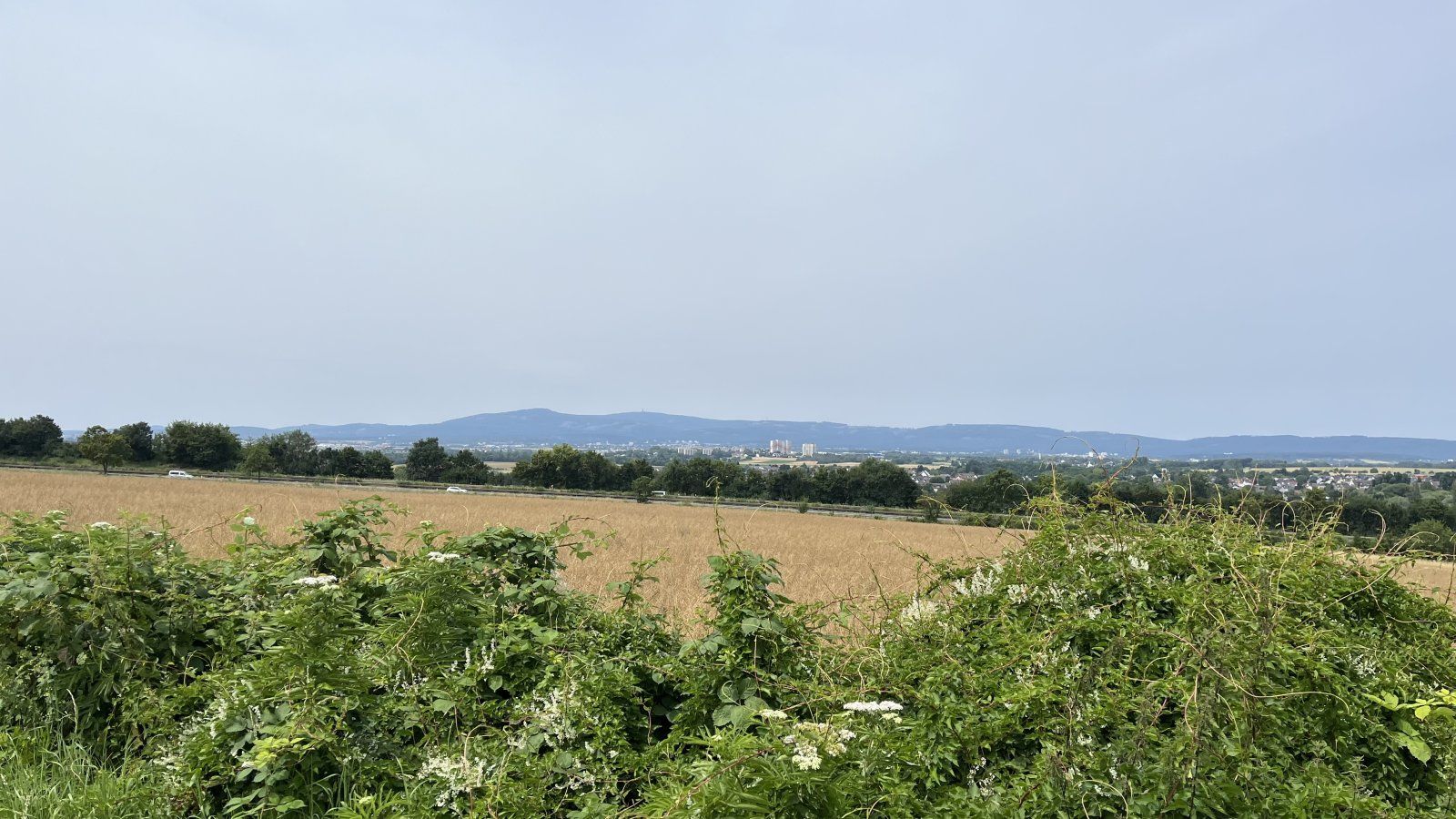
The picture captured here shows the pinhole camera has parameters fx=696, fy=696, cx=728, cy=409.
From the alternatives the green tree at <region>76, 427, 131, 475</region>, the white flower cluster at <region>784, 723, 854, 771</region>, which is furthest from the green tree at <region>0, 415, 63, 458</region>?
the white flower cluster at <region>784, 723, 854, 771</region>

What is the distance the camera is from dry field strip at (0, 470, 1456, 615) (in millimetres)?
10641

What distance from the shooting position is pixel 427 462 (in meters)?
73.2

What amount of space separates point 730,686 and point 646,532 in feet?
67.7

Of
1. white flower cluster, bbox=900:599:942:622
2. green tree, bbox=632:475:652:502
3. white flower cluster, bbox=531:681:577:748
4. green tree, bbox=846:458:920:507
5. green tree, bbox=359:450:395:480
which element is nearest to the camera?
white flower cluster, bbox=531:681:577:748

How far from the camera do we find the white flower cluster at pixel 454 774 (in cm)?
263

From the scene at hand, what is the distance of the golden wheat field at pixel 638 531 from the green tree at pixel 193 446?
113 feet

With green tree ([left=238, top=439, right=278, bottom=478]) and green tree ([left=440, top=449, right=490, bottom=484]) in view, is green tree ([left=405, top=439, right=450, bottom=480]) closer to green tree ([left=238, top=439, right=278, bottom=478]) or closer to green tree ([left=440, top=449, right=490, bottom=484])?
green tree ([left=440, top=449, right=490, bottom=484])

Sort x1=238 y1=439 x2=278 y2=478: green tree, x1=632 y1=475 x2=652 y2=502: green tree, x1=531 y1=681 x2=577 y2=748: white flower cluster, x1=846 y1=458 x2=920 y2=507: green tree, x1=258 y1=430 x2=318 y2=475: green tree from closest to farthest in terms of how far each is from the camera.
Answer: x1=531 y1=681 x2=577 y2=748: white flower cluster
x1=632 y1=475 x2=652 y2=502: green tree
x1=846 y1=458 x2=920 y2=507: green tree
x1=238 y1=439 x2=278 y2=478: green tree
x1=258 y1=430 x2=318 y2=475: green tree

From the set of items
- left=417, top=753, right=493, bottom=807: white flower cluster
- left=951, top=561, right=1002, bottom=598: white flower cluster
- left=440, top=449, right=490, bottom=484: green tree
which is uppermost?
left=951, top=561, right=1002, bottom=598: white flower cluster

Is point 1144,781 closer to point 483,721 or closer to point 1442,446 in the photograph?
point 483,721

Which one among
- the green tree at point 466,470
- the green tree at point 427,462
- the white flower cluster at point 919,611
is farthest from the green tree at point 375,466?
the white flower cluster at point 919,611

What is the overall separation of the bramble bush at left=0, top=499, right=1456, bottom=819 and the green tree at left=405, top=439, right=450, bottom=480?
73411mm

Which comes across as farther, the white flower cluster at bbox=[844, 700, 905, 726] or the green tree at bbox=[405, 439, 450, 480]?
the green tree at bbox=[405, 439, 450, 480]

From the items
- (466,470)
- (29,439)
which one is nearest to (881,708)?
(466,470)
